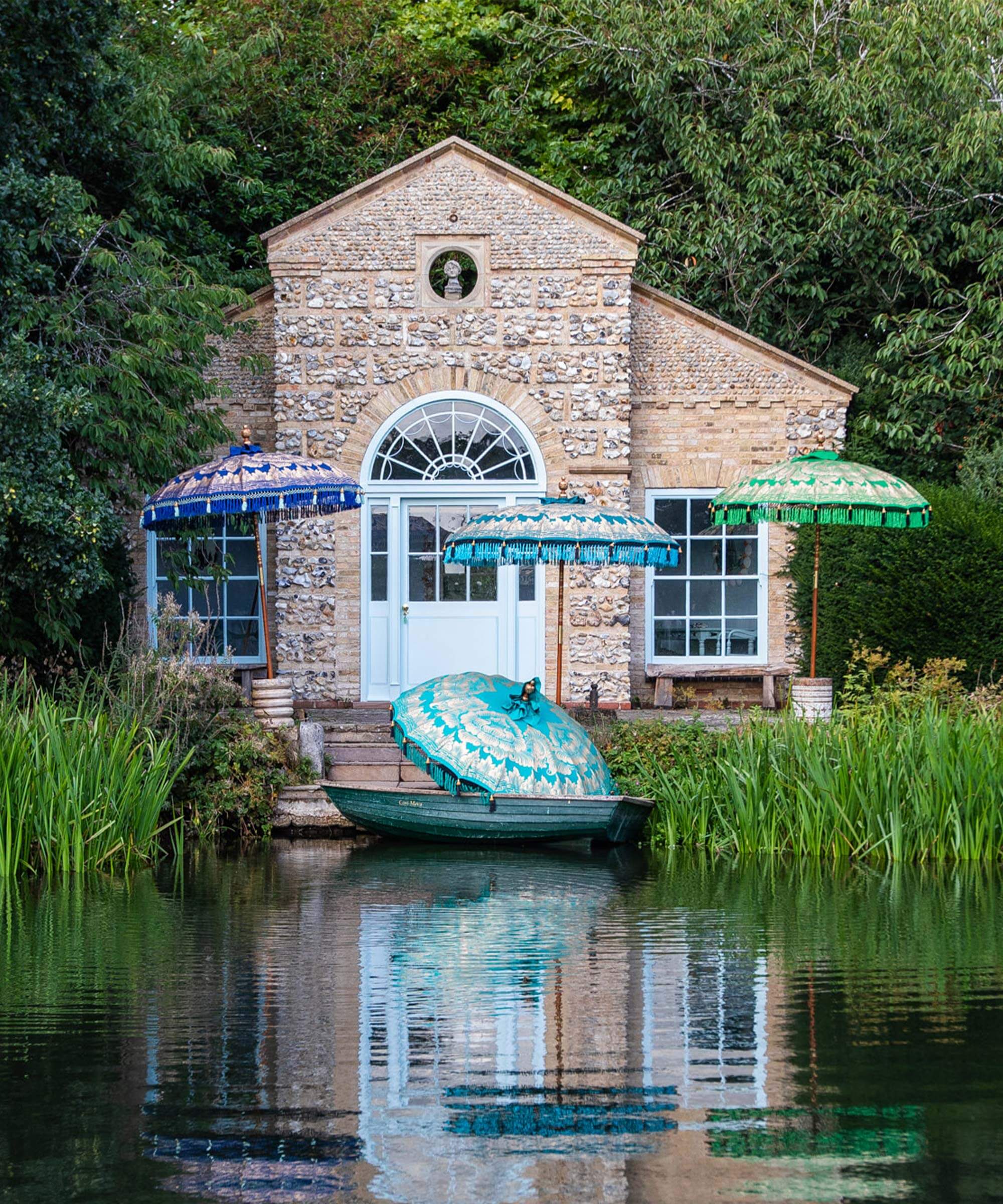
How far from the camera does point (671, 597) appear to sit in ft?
56.1

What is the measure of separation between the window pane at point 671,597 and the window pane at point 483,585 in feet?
6.58

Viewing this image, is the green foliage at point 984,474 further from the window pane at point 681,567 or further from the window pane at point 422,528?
the window pane at point 422,528

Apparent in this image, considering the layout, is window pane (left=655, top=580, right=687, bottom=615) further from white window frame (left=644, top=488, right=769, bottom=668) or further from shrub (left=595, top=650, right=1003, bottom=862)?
shrub (left=595, top=650, right=1003, bottom=862)

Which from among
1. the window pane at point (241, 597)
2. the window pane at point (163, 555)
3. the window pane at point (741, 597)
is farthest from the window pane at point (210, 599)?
the window pane at point (741, 597)

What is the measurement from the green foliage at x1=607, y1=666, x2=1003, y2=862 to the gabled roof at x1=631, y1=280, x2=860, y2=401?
5945mm

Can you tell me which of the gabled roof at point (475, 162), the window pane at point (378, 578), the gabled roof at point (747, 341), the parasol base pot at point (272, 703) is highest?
the gabled roof at point (475, 162)

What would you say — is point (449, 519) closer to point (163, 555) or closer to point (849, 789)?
point (163, 555)

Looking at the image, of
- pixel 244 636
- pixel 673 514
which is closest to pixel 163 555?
pixel 244 636

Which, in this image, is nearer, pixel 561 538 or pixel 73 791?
pixel 73 791

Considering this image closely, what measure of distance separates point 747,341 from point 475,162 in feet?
11.7

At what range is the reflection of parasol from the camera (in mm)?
12250

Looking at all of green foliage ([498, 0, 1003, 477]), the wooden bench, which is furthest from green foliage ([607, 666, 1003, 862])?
green foliage ([498, 0, 1003, 477])

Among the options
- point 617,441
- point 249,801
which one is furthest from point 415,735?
point 617,441

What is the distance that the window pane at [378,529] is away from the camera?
16.3 m
